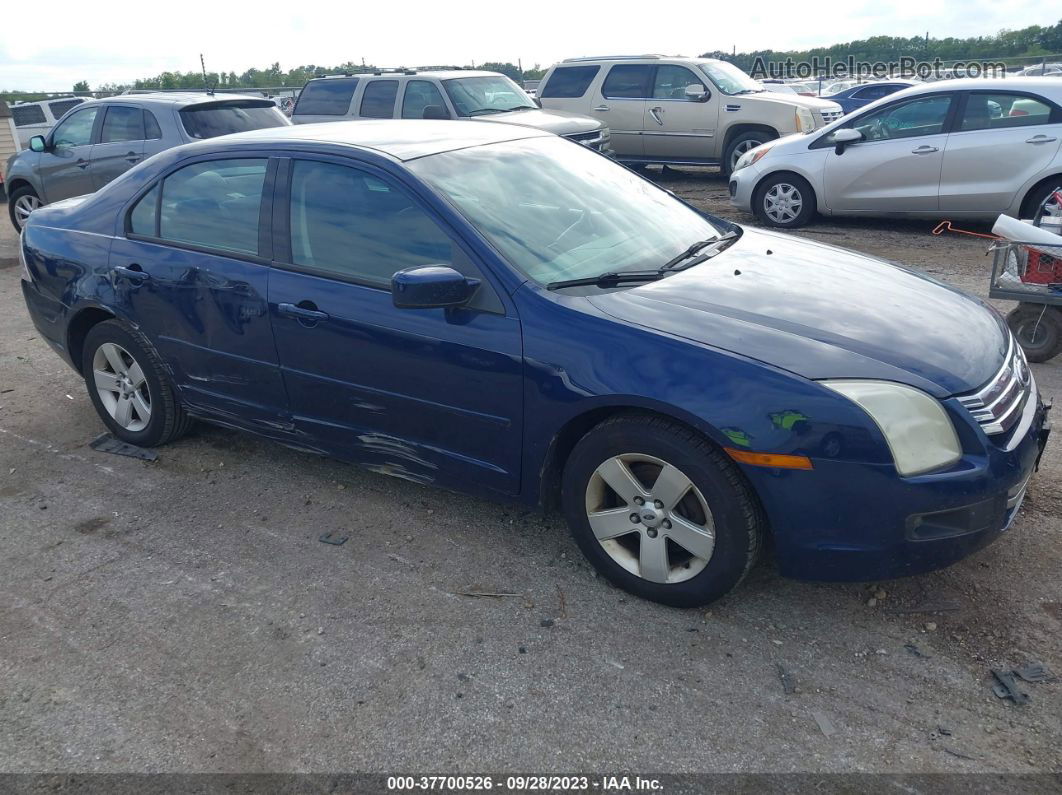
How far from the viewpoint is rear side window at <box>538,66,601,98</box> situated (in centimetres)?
1452

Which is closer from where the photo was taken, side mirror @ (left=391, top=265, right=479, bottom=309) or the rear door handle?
side mirror @ (left=391, top=265, right=479, bottom=309)

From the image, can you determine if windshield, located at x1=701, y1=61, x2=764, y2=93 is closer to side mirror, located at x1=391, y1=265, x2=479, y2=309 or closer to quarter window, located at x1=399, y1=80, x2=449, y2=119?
quarter window, located at x1=399, y1=80, x2=449, y2=119

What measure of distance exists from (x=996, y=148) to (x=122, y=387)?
8256 mm

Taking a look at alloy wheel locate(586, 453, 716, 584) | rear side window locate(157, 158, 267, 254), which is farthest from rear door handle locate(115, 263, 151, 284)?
alloy wheel locate(586, 453, 716, 584)

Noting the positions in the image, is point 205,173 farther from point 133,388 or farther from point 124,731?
point 124,731

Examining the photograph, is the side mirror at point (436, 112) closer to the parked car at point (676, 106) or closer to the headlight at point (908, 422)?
the parked car at point (676, 106)

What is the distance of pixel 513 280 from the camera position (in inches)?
134

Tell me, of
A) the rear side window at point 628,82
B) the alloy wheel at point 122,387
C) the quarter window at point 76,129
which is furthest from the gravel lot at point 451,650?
the rear side window at point 628,82

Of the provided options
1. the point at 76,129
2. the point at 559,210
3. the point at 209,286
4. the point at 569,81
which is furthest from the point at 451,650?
the point at 569,81

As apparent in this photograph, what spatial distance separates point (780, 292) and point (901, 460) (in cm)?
90

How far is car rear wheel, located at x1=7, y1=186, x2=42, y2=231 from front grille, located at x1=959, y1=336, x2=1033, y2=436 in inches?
477

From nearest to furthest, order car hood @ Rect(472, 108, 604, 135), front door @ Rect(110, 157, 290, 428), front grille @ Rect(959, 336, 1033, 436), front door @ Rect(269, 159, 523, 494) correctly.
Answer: front grille @ Rect(959, 336, 1033, 436) < front door @ Rect(269, 159, 523, 494) < front door @ Rect(110, 157, 290, 428) < car hood @ Rect(472, 108, 604, 135)

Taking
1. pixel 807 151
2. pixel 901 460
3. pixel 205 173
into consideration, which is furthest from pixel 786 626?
pixel 807 151

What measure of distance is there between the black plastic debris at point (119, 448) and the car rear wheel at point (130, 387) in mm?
38
